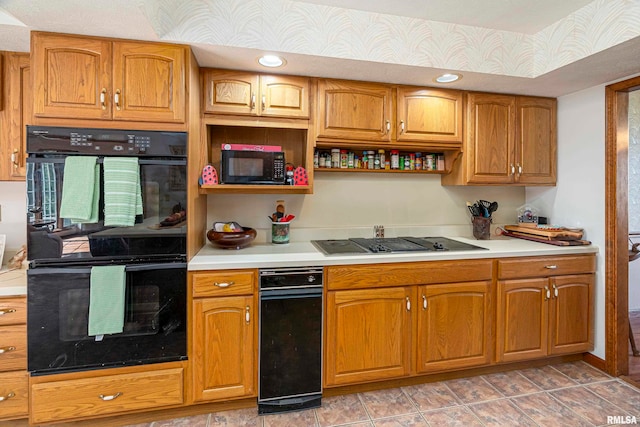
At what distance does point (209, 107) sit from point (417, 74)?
1.38m

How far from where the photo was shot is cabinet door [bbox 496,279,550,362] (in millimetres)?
2143

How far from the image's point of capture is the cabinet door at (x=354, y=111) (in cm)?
213

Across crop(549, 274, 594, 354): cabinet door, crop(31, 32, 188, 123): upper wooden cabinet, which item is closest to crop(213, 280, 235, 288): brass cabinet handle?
crop(31, 32, 188, 123): upper wooden cabinet

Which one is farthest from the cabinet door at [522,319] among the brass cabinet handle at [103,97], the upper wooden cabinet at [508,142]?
the brass cabinet handle at [103,97]

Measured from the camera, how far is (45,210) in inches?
61.4

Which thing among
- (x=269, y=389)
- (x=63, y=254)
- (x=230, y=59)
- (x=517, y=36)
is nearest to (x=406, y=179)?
(x=517, y=36)

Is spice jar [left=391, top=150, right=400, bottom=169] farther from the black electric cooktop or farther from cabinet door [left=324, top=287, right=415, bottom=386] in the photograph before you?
cabinet door [left=324, top=287, right=415, bottom=386]

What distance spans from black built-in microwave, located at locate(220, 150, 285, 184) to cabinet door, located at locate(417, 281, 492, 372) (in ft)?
3.96

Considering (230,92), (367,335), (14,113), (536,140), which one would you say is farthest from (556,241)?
(14,113)

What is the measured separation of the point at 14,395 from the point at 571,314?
347 cm

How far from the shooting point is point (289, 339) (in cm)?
180

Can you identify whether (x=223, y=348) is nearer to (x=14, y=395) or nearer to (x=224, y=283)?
(x=224, y=283)

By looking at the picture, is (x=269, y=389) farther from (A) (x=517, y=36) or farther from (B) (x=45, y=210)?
(A) (x=517, y=36)
